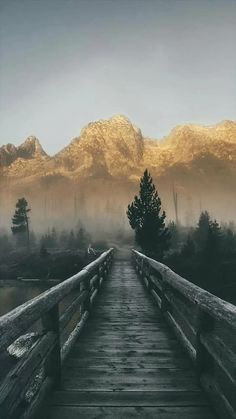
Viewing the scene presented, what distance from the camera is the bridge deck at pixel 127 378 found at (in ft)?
10.9

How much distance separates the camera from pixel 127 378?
4188 mm

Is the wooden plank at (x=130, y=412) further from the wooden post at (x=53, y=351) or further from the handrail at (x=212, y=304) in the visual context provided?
the handrail at (x=212, y=304)

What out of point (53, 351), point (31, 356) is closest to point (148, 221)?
point (53, 351)

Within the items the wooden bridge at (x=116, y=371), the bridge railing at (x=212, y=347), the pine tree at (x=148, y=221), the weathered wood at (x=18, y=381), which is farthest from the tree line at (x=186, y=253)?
the weathered wood at (x=18, y=381)

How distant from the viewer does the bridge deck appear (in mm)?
3324

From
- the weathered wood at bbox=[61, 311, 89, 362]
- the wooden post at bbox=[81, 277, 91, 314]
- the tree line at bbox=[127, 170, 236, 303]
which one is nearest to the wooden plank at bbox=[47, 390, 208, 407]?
the weathered wood at bbox=[61, 311, 89, 362]

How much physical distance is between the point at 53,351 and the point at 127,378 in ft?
3.41

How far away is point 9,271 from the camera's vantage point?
56.6 m

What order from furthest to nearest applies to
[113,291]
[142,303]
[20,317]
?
[113,291] < [142,303] < [20,317]

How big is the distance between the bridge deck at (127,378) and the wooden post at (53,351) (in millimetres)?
176

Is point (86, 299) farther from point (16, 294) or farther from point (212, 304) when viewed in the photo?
point (16, 294)

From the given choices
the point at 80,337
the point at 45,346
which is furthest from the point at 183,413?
the point at 80,337

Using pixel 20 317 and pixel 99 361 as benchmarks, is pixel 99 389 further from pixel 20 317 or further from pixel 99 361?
pixel 20 317

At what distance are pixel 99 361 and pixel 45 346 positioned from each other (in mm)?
1771
